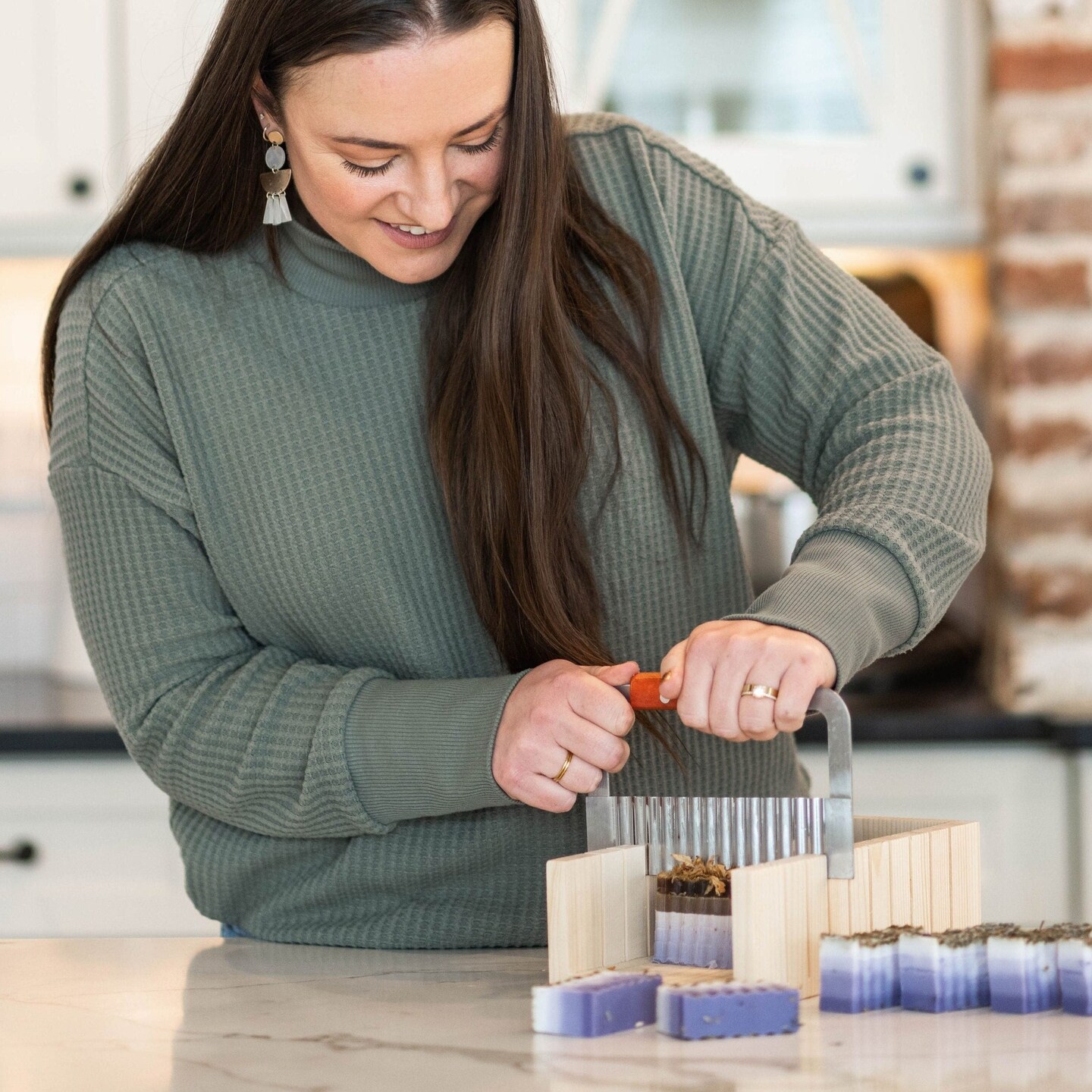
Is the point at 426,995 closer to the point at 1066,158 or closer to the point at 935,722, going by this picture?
the point at 935,722

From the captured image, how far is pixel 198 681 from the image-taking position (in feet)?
4.08

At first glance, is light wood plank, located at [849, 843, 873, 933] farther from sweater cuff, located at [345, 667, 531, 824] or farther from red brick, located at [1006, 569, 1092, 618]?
red brick, located at [1006, 569, 1092, 618]

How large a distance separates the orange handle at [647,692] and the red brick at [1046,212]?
1.35 m

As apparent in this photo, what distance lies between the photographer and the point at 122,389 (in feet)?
4.23

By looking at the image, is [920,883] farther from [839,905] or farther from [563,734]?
[563,734]

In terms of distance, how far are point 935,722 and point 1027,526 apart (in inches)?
12.7

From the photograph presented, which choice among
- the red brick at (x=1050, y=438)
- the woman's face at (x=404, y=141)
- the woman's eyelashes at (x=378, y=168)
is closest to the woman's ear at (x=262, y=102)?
the woman's face at (x=404, y=141)

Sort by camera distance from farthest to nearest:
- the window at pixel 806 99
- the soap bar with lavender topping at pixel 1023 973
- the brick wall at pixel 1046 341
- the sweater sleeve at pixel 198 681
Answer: the window at pixel 806 99 → the brick wall at pixel 1046 341 → the sweater sleeve at pixel 198 681 → the soap bar with lavender topping at pixel 1023 973

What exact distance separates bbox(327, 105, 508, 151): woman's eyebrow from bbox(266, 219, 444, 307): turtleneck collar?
17 centimetres

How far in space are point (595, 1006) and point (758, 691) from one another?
22 cm

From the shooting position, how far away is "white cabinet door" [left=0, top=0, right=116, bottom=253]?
7.81 ft

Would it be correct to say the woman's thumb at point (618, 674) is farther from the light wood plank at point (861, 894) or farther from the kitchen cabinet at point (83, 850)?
the kitchen cabinet at point (83, 850)

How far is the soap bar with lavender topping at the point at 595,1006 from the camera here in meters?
0.90

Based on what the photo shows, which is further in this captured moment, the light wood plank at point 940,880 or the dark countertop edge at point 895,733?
the dark countertop edge at point 895,733
